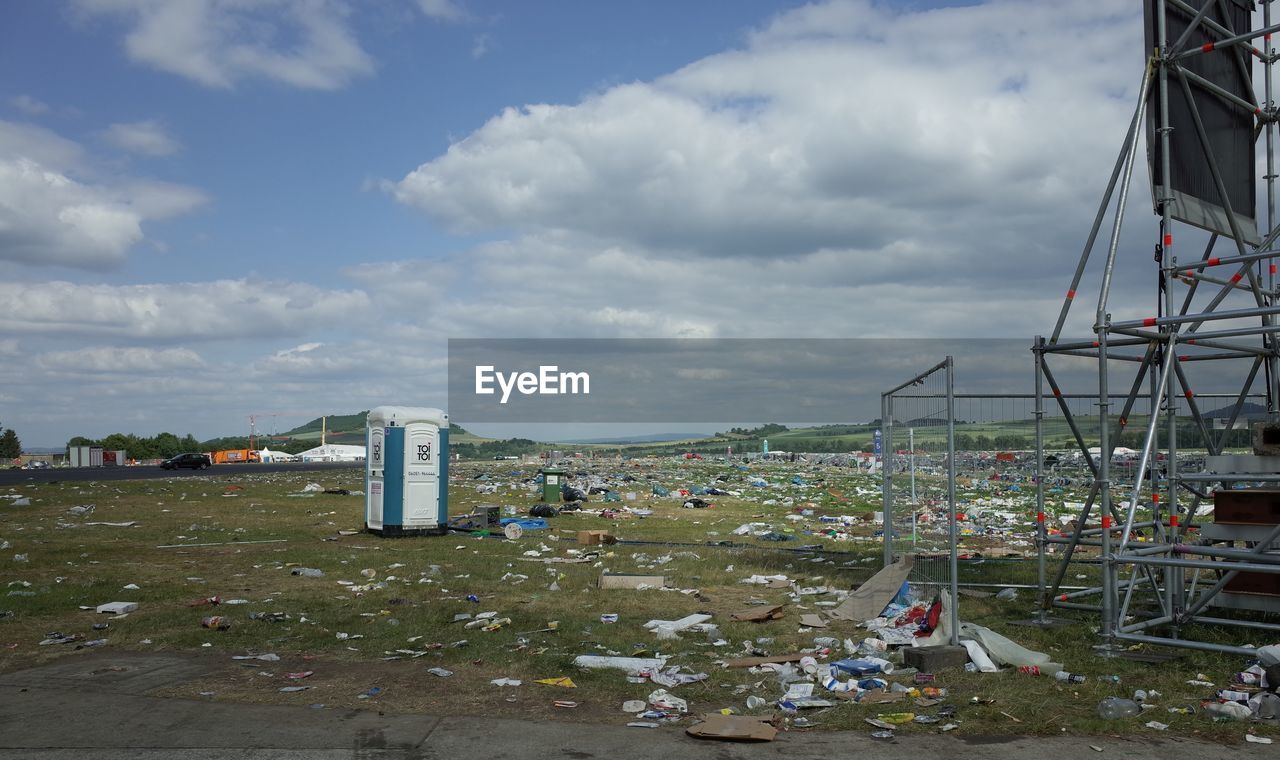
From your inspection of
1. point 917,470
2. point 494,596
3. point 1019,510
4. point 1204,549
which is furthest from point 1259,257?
point 1019,510

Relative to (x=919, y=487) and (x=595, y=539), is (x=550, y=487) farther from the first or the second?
(x=919, y=487)

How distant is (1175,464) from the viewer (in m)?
8.67

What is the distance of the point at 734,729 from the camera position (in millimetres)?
5676

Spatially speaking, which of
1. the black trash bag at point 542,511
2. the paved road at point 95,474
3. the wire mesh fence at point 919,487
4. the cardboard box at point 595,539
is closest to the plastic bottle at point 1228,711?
the wire mesh fence at point 919,487

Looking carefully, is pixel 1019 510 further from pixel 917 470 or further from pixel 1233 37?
pixel 1233 37

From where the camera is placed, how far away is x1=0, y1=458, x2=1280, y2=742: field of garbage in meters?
6.34

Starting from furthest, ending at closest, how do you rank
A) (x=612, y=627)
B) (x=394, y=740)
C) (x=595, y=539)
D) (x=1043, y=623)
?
(x=595, y=539) → (x=612, y=627) → (x=1043, y=623) → (x=394, y=740)

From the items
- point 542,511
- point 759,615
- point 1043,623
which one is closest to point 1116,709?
point 1043,623

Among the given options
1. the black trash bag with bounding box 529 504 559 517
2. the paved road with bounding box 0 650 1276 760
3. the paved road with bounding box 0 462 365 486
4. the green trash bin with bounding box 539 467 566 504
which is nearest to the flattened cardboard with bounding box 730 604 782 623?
the paved road with bounding box 0 650 1276 760

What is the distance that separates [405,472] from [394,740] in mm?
12438

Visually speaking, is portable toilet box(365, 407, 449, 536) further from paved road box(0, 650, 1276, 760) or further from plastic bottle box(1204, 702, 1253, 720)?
plastic bottle box(1204, 702, 1253, 720)

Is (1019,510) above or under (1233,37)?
under

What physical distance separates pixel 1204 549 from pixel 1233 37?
5084 mm

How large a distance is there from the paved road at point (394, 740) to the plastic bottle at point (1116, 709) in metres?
0.30
